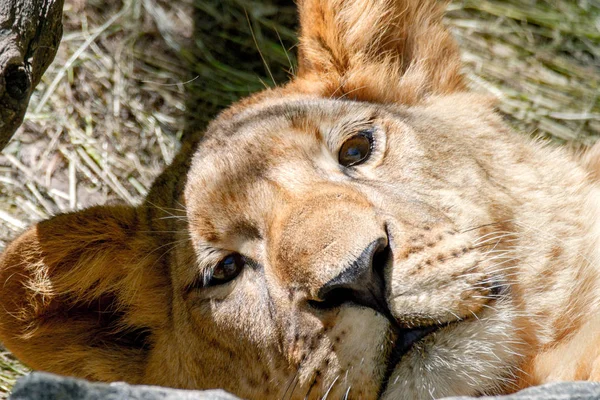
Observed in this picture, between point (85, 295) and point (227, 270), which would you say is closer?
point (227, 270)

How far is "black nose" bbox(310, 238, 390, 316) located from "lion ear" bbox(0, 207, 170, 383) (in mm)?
1339

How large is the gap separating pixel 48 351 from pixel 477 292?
2121 millimetres

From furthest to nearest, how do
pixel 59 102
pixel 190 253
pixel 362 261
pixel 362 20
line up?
pixel 59 102 → pixel 362 20 → pixel 190 253 → pixel 362 261

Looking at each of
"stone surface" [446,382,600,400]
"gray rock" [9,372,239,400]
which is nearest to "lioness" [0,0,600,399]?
"stone surface" [446,382,600,400]

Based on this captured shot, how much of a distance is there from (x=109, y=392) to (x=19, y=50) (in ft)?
5.23

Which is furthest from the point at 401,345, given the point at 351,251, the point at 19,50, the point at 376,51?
the point at 376,51

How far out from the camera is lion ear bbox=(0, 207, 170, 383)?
147 inches

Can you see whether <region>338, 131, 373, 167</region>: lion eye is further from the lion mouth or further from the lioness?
the lion mouth

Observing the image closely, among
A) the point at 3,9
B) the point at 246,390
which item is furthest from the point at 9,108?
the point at 246,390

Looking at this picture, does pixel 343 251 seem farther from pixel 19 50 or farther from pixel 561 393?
pixel 19 50

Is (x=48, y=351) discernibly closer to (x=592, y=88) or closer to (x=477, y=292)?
(x=477, y=292)

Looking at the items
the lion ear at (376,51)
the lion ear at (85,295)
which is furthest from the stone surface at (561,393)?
the lion ear at (376,51)

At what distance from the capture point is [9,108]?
10.9ft

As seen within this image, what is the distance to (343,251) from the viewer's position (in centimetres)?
298
